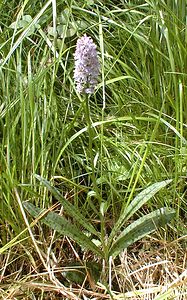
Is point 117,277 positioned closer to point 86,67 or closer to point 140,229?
point 140,229

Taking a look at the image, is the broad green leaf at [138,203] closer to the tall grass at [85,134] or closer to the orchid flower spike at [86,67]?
the tall grass at [85,134]

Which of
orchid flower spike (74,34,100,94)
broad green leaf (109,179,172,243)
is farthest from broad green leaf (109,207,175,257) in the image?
orchid flower spike (74,34,100,94)

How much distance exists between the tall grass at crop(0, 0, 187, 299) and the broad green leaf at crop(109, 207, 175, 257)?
4 centimetres

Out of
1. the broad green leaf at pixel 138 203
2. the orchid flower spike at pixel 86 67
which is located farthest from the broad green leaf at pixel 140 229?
the orchid flower spike at pixel 86 67

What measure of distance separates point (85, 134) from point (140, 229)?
35cm

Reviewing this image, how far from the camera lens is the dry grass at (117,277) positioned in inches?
46.0

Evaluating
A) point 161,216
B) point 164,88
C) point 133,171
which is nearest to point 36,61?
point 164,88

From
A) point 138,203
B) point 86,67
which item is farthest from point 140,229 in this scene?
point 86,67

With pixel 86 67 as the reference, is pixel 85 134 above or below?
below

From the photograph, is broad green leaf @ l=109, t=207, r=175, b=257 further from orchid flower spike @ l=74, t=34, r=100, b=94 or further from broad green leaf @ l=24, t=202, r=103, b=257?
orchid flower spike @ l=74, t=34, r=100, b=94

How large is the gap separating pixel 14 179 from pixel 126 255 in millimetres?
Answer: 293

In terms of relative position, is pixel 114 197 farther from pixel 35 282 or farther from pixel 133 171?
pixel 35 282

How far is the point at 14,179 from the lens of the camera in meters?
1.31

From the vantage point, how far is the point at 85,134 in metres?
1.47
